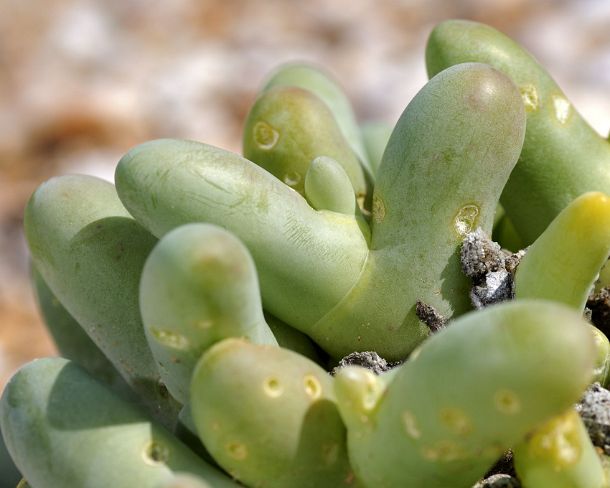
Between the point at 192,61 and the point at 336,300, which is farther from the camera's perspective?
the point at 192,61

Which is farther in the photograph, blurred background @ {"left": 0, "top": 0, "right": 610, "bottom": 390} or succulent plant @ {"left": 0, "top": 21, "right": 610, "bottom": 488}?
blurred background @ {"left": 0, "top": 0, "right": 610, "bottom": 390}

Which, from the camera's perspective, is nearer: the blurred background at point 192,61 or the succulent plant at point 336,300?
the succulent plant at point 336,300

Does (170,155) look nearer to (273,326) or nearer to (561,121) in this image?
(273,326)

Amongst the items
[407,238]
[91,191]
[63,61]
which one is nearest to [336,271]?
[407,238]
